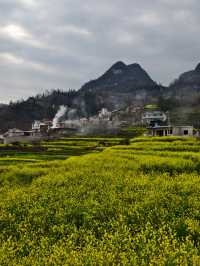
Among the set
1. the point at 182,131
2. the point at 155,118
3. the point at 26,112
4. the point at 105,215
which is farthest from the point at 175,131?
the point at 26,112

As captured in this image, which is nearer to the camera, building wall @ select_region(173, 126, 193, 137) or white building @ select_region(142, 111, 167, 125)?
building wall @ select_region(173, 126, 193, 137)

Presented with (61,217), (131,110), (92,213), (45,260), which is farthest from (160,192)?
(131,110)

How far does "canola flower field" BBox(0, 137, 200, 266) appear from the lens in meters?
12.2

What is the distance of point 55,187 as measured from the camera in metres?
22.7

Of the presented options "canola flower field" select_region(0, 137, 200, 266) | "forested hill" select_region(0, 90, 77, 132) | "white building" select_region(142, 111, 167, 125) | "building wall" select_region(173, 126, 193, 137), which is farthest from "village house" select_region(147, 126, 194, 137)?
"forested hill" select_region(0, 90, 77, 132)

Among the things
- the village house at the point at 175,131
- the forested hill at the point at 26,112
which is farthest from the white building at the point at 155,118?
the forested hill at the point at 26,112

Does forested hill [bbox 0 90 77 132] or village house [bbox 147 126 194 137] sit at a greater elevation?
forested hill [bbox 0 90 77 132]

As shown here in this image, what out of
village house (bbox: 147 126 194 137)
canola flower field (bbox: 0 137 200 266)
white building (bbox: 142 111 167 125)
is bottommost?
canola flower field (bbox: 0 137 200 266)

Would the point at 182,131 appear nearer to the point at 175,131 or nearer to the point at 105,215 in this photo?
the point at 175,131

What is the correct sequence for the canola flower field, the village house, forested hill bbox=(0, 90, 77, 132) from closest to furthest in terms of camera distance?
1. the canola flower field
2. the village house
3. forested hill bbox=(0, 90, 77, 132)

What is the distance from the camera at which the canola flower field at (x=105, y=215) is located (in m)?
12.2

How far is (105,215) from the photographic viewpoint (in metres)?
17.0

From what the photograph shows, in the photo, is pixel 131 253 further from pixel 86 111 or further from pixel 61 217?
pixel 86 111

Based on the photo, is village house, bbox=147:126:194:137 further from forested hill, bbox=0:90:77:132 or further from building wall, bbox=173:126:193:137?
forested hill, bbox=0:90:77:132
